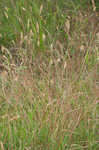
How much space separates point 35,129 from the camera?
87.4 inches

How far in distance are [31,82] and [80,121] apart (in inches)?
21.8

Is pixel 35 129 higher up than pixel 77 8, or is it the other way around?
→ pixel 77 8

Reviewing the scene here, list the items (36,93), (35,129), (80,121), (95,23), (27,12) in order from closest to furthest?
(35,129)
(80,121)
(36,93)
(27,12)
(95,23)

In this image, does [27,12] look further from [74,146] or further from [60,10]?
[74,146]

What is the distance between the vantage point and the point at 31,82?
8.94ft

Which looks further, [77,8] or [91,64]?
[77,8]

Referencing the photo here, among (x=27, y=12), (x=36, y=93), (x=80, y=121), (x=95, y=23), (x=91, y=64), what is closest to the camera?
(x=80, y=121)

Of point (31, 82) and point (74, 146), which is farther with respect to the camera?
point (31, 82)

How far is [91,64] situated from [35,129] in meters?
1.15

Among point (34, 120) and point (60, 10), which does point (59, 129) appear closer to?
point (34, 120)

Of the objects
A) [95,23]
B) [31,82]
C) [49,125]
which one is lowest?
[49,125]

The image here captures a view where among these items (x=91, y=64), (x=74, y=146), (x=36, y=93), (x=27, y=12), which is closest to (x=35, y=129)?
(x=74, y=146)

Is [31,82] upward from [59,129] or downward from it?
upward

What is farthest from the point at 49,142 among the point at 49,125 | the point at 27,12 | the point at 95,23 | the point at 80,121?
the point at 95,23
